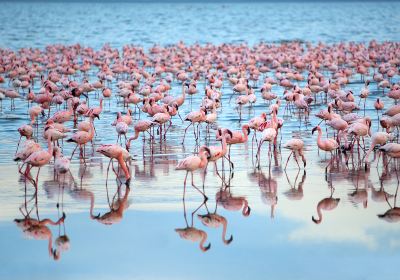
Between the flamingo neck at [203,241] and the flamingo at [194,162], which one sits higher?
the flamingo at [194,162]

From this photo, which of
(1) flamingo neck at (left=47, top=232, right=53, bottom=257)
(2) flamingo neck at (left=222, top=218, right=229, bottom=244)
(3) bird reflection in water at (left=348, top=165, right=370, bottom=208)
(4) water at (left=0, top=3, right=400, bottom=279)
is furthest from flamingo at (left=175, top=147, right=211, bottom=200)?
(1) flamingo neck at (left=47, top=232, right=53, bottom=257)

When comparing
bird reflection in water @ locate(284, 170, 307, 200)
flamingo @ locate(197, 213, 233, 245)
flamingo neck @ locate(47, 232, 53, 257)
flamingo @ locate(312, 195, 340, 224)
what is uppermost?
bird reflection in water @ locate(284, 170, 307, 200)

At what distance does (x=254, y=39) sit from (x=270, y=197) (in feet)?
143

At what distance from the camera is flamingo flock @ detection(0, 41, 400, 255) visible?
38.5 ft

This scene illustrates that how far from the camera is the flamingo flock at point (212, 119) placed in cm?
1174

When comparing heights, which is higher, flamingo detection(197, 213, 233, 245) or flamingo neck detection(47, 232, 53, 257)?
flamingo detection(197, 213, 233, 245)

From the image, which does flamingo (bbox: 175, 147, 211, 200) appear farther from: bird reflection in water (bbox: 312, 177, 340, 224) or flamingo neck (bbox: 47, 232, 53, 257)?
flamingo neck (bbox: 47, 232, 53, 257)

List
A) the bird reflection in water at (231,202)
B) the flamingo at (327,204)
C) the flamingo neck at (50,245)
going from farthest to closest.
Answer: the bird reflection in water at (231,202) → the flamingo at (327,204) → the flamingo neck at (50,245)

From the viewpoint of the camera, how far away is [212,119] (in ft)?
51.1

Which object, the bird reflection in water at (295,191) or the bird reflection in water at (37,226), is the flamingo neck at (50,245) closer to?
the bird reflection in water at (37,226)

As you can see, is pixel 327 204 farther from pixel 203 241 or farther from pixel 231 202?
pixel 203 241

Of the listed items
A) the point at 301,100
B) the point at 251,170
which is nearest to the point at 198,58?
the point at 301,100

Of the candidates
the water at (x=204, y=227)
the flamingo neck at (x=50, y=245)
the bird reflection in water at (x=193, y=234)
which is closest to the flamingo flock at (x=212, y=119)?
the bird reflection in water at (x=193, y=234)

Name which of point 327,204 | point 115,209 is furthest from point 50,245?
point 327,204
